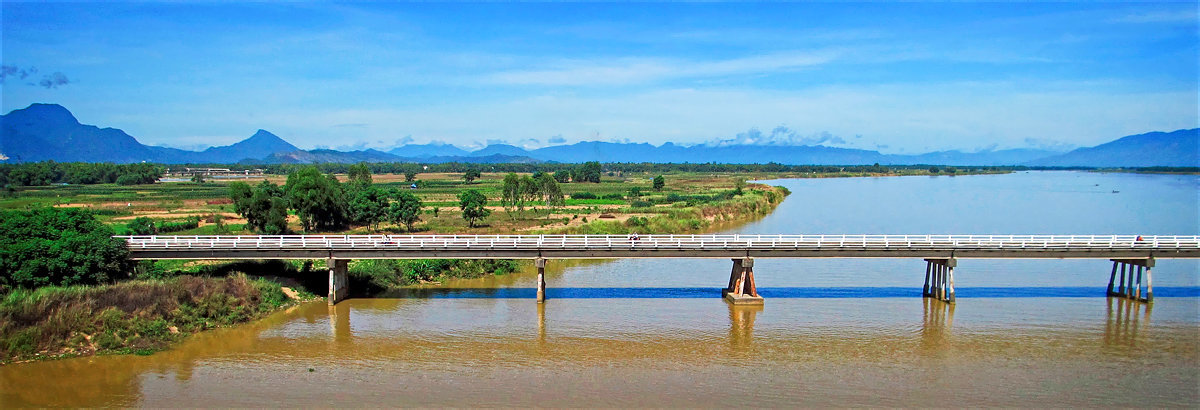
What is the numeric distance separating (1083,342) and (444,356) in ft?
87.3

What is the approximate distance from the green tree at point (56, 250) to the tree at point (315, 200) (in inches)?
987

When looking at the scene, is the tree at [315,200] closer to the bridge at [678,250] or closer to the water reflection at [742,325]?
the bridge at [678,250]

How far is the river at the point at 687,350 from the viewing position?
25469 millimetres

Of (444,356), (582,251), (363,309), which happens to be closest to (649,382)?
(444,356)

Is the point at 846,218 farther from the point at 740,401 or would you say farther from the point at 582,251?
the point at 740,401

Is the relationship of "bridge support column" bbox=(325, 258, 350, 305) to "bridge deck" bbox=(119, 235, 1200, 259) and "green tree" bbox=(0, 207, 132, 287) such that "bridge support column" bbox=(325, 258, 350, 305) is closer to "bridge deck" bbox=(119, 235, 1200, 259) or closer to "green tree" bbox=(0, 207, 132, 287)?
"bridge deck" bbox=(119, 235, 1200, 259)

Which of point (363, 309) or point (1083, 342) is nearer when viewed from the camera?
point (1083, 342)

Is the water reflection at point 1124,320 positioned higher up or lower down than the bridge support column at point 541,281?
lower down

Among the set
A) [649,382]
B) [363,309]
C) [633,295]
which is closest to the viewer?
[649,382]

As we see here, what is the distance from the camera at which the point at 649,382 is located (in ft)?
87.6

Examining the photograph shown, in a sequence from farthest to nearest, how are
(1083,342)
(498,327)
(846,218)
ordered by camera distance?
(846,218) → (498,327) → (1083,342)

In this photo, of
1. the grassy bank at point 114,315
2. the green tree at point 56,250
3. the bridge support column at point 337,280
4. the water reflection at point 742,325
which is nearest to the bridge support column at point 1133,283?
the water reflection at point 742,325

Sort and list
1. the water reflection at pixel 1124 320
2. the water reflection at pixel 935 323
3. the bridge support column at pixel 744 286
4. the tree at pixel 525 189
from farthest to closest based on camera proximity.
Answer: the tree at pixel 525 189 → the bridge support column at pixel 744 286 → the water reflection at pixel 1124 320 → the water reflection at pixel 935 323

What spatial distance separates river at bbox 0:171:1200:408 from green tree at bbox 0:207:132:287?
722 centimetres
